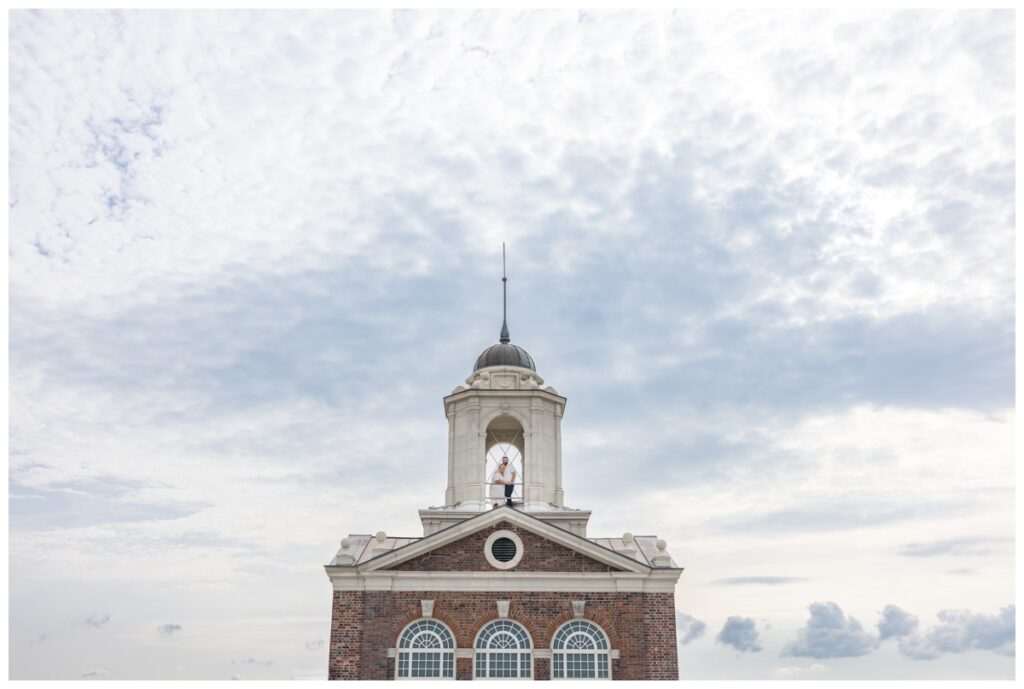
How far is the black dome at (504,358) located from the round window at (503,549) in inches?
381

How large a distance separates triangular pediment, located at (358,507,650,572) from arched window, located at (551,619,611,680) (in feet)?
6.09

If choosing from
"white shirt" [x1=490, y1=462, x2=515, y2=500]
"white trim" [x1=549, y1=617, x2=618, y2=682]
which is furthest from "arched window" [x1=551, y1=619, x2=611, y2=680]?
"white shirt" [x1=490, y1=462, x2=515, y2=500]

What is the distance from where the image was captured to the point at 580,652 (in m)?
28.3

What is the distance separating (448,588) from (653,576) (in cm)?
674

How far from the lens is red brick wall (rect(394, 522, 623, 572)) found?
2914 centimetres

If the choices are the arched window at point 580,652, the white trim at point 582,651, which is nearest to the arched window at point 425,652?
the white trim at point 582,651

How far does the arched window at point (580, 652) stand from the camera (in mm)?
28000

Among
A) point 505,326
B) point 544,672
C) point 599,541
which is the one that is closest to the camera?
point 544,672

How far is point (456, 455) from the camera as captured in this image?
35.4 metres

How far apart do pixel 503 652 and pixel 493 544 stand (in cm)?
343

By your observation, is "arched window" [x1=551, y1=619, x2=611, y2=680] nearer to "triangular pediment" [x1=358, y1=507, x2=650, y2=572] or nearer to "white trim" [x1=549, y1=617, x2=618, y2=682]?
"white trim" [x1=549, y1=617, x2=618, y2=682]

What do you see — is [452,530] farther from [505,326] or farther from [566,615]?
[505,326]

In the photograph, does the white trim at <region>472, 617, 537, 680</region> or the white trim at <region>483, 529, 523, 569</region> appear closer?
the white trim at <region>472, 617, 537, 680</region>

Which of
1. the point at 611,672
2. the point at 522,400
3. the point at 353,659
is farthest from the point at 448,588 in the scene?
the point at 522,400
